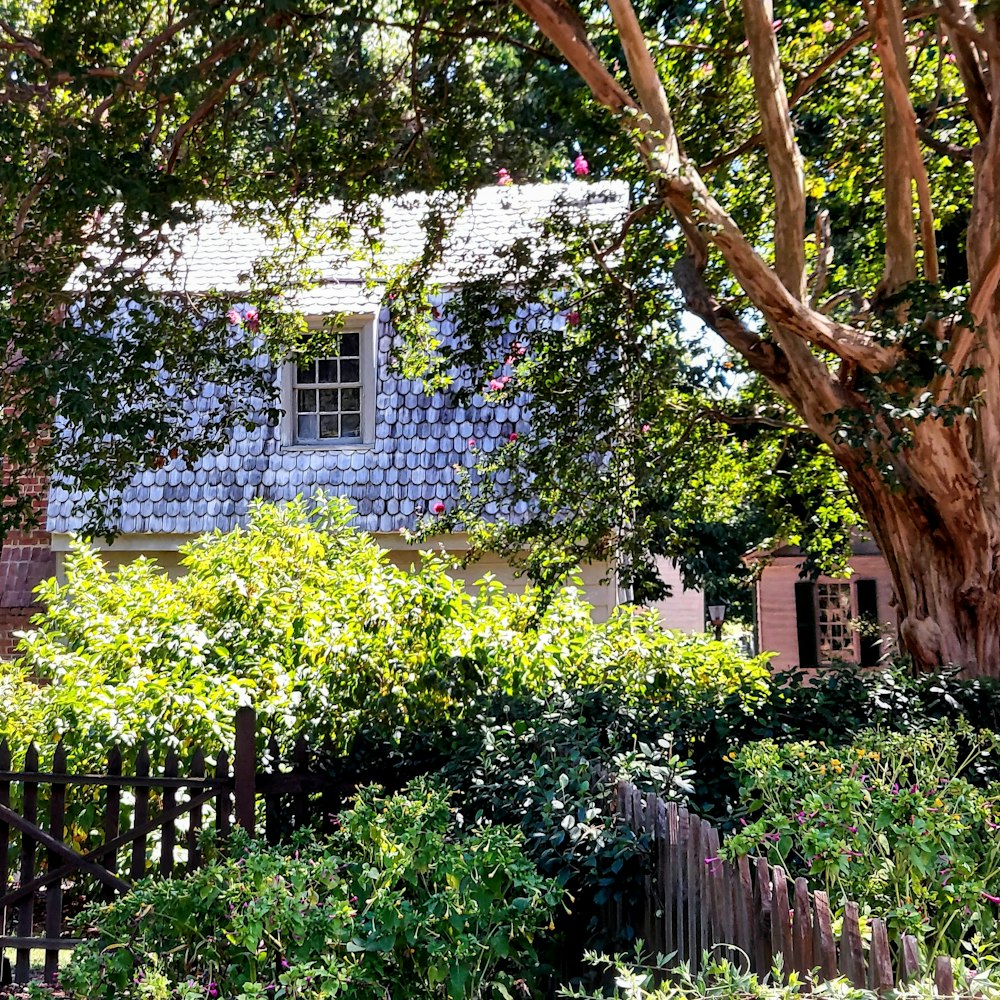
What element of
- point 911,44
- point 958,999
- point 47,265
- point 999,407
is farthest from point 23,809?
point 911,44

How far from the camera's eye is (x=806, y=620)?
26047 millimetres

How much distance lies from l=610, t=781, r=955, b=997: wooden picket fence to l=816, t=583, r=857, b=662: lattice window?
2179cm

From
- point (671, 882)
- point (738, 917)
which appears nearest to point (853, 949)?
point (738, 917)

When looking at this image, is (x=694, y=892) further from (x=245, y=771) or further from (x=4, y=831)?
(x=4, y=831)

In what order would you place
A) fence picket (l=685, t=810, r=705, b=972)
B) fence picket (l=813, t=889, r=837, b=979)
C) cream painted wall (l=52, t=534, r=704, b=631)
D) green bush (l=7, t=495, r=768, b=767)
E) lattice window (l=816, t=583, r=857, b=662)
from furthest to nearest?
lattice window (l=816, t=583, r=857, b=662), cream painted wall (l=52, t=534, r=704, b=631), green bush (l=7, t=495, r=768, b=767), fence picket (l=685, t=810, r=705, b=972), fence picket (l=813, t=889, r=837, b=979)

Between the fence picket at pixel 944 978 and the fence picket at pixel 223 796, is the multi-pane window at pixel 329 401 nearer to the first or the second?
the fence picket at pixel 223 796

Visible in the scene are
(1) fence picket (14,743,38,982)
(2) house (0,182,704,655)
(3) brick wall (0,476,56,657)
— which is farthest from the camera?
(3) brick wall (0,476,56,657)

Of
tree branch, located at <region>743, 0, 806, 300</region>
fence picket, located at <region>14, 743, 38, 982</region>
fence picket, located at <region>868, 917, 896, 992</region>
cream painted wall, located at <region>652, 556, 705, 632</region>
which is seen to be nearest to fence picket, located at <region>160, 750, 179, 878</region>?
fence picket, located at <region>14, 743, 38, 982</region>

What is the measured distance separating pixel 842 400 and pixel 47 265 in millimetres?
4987

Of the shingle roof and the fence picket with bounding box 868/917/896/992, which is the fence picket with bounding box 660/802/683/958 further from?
the shingle roof

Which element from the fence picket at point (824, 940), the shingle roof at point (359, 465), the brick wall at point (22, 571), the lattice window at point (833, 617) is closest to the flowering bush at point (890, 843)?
the fence picket at point (824, 940)

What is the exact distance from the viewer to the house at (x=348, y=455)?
512 inches

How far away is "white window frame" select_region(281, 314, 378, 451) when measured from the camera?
44.0 feet

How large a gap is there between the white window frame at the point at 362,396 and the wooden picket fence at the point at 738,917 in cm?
921
